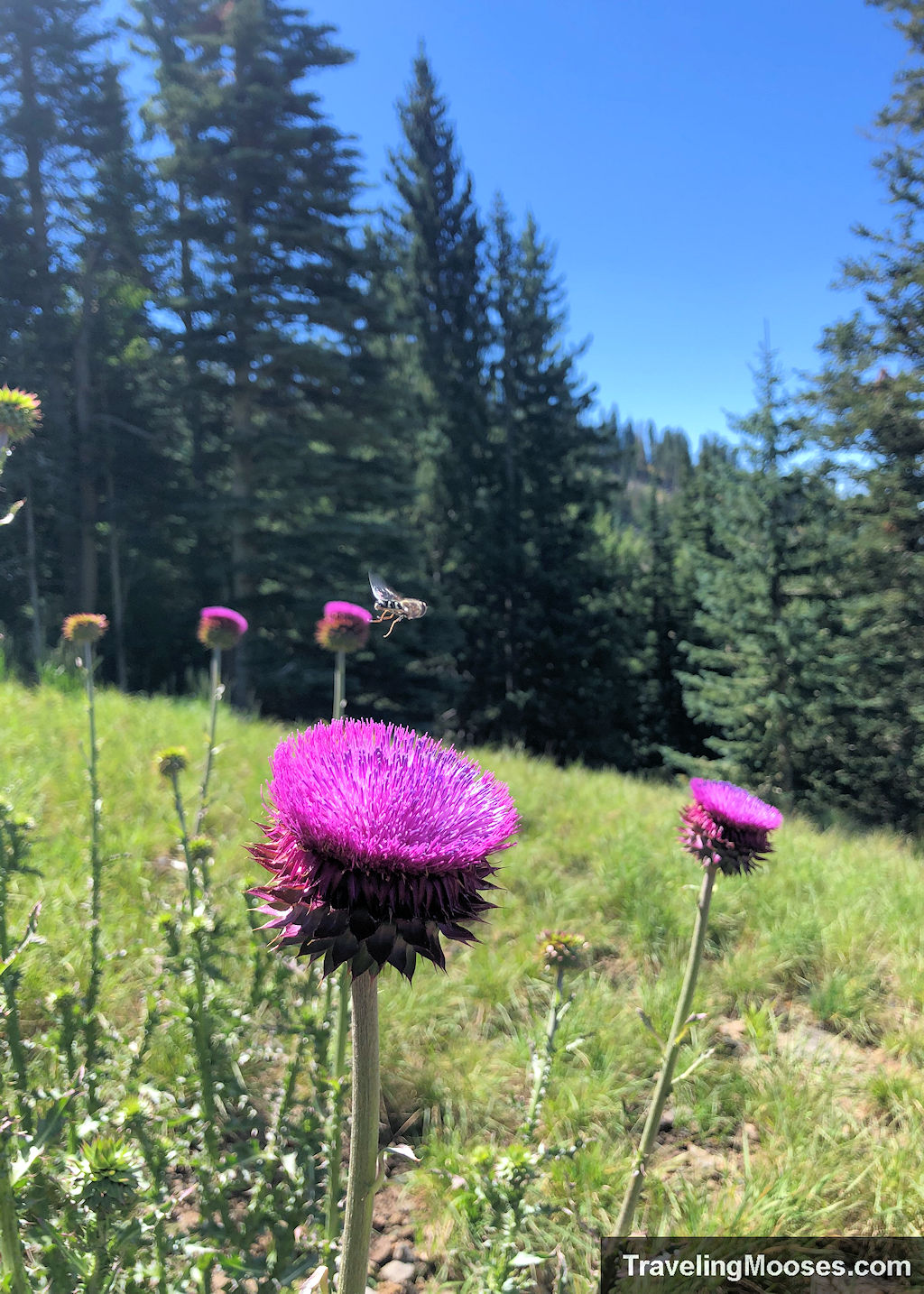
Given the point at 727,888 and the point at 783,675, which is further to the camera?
the point at 783,675

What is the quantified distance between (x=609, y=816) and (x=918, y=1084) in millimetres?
3013

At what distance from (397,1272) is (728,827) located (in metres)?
1.80

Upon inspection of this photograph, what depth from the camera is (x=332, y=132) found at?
15.3 metres

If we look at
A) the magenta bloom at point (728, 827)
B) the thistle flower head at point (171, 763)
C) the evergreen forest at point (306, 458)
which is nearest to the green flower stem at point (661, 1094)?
the magenta bloom at point (728, 827)

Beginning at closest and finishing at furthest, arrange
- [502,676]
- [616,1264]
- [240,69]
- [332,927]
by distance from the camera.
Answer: [332,927], [616,1264], [240,69], [502,676]

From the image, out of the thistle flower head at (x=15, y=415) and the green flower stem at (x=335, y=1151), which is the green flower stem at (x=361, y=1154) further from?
the thistle flower head at (x=15, y=415)

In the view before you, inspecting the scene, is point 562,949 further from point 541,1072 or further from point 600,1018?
point 600,1018

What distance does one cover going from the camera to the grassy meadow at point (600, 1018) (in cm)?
236

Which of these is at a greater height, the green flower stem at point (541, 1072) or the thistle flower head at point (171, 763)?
the thistle flower head at point (171, 763)

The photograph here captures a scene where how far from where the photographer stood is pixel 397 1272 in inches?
86.2

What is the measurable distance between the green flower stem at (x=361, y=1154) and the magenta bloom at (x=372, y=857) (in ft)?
Answer: 0.33

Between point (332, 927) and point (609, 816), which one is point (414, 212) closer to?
point (609, 816)

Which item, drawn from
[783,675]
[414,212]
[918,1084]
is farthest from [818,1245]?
[414,212]

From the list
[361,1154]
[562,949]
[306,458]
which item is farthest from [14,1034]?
[306,458]
